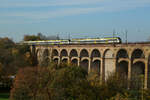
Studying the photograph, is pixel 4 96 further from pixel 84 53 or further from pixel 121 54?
pixel 84 53

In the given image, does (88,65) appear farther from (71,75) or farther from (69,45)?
(71,75)

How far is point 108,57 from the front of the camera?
141ft

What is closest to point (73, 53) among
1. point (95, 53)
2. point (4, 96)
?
point (95, 53)

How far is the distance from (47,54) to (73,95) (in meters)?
35.9

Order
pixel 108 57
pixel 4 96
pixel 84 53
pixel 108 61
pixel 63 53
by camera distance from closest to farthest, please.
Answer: pixel 4 96, pixel 108 57, pixel 108 61, pixel 84 53, pixel 63 53

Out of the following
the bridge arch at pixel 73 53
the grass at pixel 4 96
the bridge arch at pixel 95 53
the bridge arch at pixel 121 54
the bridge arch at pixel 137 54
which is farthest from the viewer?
the bridge arch at pixel 73 53

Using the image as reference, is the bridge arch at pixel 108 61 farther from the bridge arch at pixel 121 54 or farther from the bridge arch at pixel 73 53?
the bridge arch at pixel 73 53

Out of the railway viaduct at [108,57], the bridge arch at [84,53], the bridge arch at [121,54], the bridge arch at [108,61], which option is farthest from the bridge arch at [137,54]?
the bridge arch at [84,53]

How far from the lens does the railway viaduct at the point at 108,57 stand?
37.3 meters

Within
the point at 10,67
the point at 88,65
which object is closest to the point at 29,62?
the point at 10,67

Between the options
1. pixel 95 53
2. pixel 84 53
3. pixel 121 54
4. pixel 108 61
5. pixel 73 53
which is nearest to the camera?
pixel 121 54

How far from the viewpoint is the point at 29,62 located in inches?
2159

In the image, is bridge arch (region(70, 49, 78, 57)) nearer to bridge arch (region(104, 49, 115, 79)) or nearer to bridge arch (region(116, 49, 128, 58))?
bridge arch (region(104, 49, 115, 79))

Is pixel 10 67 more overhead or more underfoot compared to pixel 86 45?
more underfoot
